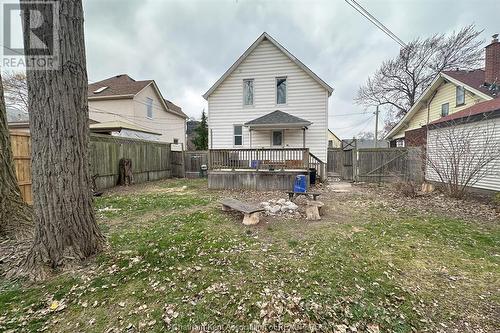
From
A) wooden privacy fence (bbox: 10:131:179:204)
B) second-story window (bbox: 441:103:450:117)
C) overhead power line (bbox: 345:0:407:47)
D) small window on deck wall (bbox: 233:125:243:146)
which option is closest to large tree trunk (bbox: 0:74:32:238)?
wooden privacy fence (bbox: 10:131:179:204)

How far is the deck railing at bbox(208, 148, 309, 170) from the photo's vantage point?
9156 mm

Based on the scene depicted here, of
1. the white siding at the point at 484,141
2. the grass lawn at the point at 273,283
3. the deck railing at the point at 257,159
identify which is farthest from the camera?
the deck railing at the point at 257,159

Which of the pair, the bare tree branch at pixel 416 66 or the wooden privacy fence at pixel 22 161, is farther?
the bare tree branch at pixel 416 66

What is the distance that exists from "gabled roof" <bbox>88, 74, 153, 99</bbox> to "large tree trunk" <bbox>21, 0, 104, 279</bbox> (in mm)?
17616

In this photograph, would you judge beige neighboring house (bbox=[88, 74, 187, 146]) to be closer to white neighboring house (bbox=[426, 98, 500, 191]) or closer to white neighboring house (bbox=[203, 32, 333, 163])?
white neighboring house (bbox=[203, 32, 333, 163])

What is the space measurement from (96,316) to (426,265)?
4384mm

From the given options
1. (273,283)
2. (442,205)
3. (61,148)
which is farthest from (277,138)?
(61,148)

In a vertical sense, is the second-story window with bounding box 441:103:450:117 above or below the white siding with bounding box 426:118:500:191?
above

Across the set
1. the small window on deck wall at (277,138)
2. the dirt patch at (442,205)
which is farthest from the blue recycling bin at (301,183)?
the small window on deck wall at (277,138)

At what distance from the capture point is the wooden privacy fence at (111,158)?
18.7ft

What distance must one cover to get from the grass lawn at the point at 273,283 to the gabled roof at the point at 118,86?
17559mm

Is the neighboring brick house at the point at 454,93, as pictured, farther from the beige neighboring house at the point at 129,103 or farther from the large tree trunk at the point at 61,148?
the beige neighboring house at the point at 129,103

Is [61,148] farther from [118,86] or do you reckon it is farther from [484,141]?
[118,86]

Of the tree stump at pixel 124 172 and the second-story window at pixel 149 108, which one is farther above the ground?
the second-story window at pixel 149 108
